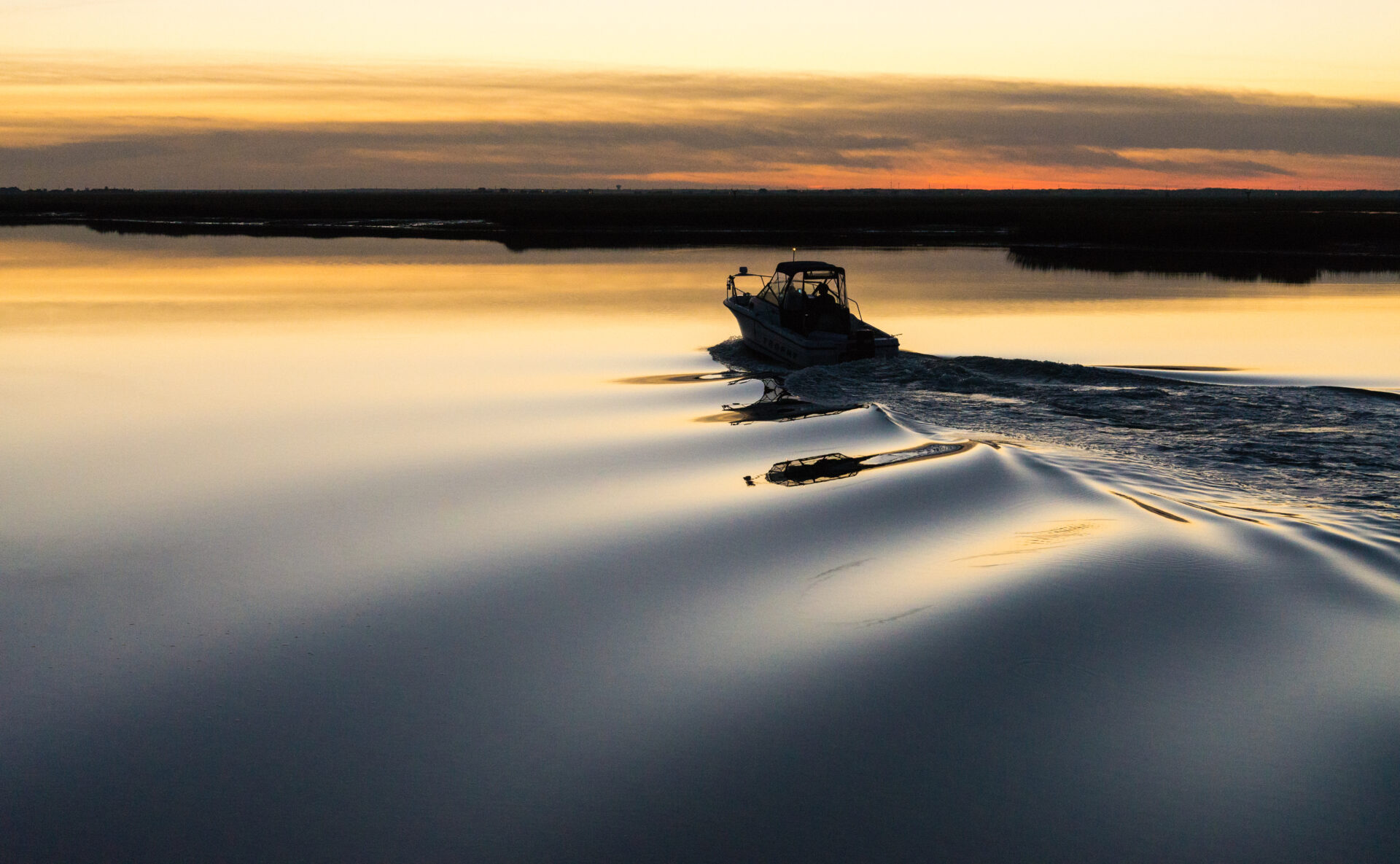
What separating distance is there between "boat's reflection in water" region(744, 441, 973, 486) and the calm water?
0.12 meters

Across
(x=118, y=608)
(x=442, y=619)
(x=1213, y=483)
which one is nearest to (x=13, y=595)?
(x=118, y=608)

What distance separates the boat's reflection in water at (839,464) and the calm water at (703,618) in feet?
0.40

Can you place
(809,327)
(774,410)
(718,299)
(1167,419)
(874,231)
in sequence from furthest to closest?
(874,231) < (718,299) < (809,327) < (774,410) < (1167,419)

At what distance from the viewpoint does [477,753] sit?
616 cm

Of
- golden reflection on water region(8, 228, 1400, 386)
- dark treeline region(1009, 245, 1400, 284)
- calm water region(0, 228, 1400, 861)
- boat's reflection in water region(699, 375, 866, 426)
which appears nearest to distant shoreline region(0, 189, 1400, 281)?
dark treeline region(1009, 245, 1400, 284)

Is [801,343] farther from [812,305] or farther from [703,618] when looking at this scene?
[703,618]

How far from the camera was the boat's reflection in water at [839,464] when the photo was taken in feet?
41.7

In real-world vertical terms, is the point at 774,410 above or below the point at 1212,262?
below

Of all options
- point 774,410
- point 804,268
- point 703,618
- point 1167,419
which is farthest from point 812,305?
point 703,618

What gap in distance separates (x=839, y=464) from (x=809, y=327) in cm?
849

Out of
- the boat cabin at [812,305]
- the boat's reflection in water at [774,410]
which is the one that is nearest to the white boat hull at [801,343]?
the boat cabin at [812,305]

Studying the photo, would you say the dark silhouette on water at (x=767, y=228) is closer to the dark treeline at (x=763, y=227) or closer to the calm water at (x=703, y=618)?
the dark treeline at (x=763, y=227)

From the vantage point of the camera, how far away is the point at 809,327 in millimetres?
21469

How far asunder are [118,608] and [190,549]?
1.50 m
